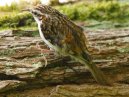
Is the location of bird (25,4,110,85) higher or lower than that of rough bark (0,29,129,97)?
higher

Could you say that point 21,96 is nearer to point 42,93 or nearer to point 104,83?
point 42,93

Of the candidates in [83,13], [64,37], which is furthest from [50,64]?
[83,13]

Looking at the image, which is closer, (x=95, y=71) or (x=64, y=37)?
(x=64, y=37)

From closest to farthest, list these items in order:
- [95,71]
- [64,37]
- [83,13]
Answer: [64,37] < [95,71] < [83,13]

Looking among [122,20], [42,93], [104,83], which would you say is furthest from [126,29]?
[42,93]

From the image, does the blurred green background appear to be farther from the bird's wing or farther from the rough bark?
the bird's wing

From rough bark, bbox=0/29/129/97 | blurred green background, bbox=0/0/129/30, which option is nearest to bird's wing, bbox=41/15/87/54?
rough bark, bbox=0/29/129/97

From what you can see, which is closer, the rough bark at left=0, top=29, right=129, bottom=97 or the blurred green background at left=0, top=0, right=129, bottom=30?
the rough bark at left=0, top=29, right=129, bottom=97

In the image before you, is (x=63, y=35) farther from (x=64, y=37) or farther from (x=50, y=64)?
(x=50, y=64)
